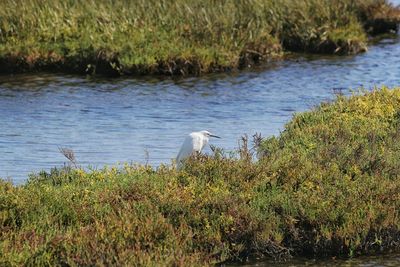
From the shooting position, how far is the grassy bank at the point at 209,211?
29.3 ft

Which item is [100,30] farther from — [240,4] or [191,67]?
[240,4]

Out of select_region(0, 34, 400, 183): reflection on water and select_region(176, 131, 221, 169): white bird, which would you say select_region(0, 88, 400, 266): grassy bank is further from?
select_region(0, 34, 400, 183): reflection on water

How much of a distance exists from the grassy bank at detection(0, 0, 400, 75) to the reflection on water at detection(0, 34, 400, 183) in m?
0.43

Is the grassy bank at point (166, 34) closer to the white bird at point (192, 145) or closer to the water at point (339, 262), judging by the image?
the white bird at point (192, 145)

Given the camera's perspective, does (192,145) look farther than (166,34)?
No

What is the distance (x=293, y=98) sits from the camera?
2000 cm

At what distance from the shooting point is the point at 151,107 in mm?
19141

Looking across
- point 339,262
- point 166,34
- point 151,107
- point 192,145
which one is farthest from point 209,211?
point 166,34

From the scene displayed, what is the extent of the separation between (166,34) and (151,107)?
3.92 meters

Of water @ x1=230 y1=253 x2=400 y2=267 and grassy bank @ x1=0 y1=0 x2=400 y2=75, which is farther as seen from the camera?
grassy bank @ x1=0 y1=0 x2=400 y2=75

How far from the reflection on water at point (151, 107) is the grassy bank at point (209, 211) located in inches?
122

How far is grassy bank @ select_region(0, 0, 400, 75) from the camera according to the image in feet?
71.8

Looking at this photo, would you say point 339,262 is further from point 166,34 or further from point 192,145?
point 166,34

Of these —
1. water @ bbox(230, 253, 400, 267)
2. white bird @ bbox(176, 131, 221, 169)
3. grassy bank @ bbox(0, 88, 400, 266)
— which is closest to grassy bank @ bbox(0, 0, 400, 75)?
Result: white bird @ bbox(176, 131, 221, 169)
